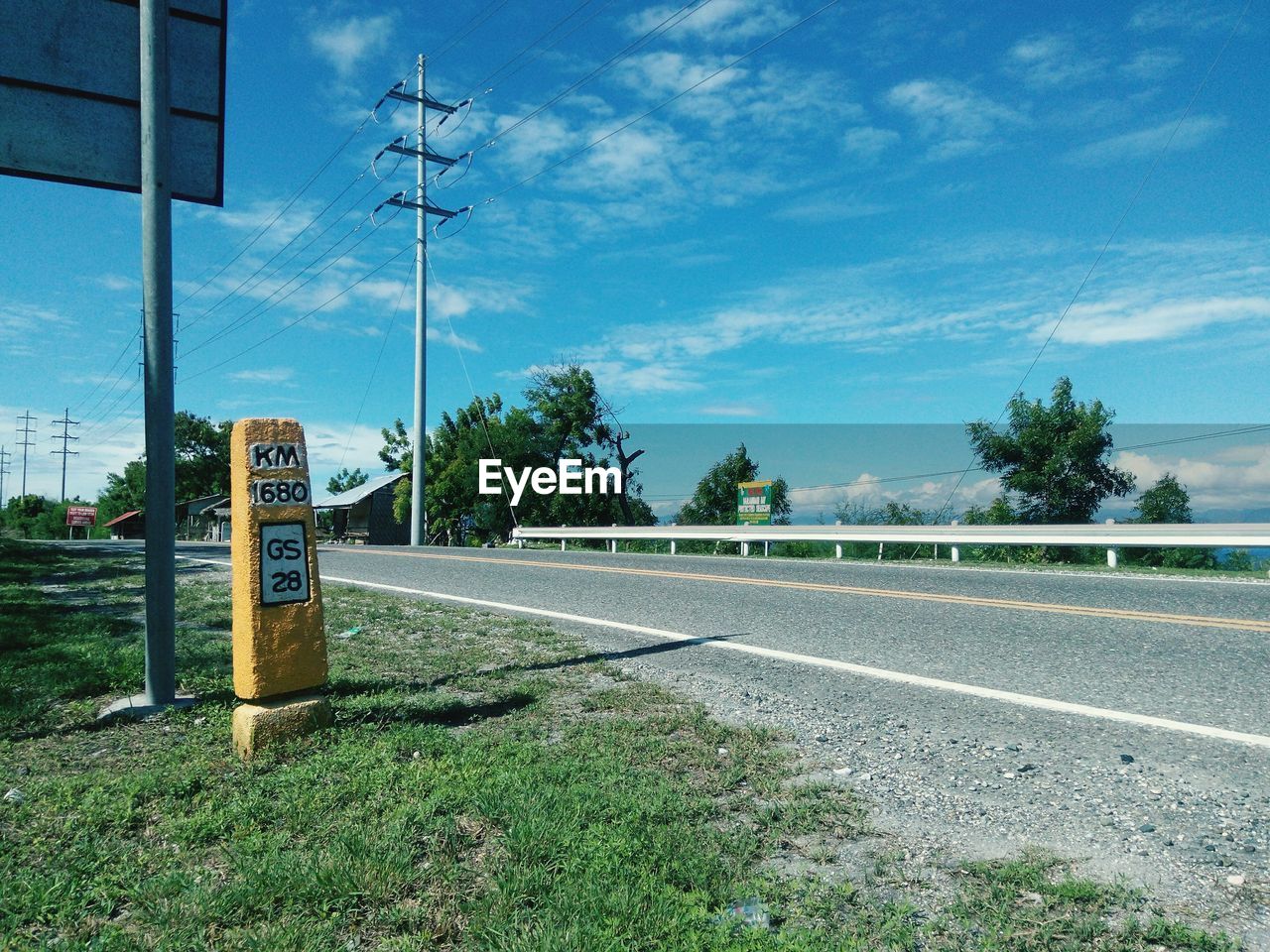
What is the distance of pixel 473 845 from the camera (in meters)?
2.96

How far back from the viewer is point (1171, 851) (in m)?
2.89

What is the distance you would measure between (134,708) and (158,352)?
225cm

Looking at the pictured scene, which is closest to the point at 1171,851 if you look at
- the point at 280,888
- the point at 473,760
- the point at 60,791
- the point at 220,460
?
the point at 473,760

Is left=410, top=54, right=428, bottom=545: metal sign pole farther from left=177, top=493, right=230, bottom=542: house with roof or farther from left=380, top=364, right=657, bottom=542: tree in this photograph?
left=177, top=493, right=230, bottom=542: house with roof

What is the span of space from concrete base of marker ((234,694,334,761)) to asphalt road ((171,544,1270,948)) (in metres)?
2.40

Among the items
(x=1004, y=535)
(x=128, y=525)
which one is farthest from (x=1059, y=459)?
(x=128, y=525)

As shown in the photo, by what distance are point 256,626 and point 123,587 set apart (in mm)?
10196

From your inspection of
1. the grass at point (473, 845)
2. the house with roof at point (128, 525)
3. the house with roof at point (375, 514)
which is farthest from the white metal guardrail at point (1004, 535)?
the house with roof at point (128, 525)

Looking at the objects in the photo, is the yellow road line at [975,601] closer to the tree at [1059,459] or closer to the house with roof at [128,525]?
the tree at [1059,459]

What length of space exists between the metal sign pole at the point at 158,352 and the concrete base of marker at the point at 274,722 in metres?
1.24

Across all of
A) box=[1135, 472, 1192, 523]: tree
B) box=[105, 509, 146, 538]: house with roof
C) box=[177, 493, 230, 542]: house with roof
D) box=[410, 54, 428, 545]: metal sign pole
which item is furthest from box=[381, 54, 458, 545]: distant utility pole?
box=[105, 509, 146, 538]: house with roof

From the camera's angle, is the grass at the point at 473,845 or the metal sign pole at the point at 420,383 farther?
the metal sign pole at the point at 420,383

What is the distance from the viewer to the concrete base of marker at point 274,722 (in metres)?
4.04

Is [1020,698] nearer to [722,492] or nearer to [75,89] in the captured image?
[75,89]
